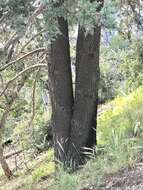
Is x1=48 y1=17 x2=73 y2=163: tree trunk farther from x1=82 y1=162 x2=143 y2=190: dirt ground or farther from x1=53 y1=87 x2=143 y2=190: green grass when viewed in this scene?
x1=82 y1=162 x2=143 y2=190: dirt ground

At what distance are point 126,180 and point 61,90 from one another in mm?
2157

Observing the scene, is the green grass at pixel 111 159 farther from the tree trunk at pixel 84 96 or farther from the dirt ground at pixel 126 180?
the tree trunk at pixel 84 96

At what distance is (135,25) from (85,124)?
540cm

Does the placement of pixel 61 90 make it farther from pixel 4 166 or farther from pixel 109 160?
pixel 4 166

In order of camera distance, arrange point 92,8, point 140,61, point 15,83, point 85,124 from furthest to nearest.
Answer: point 140,61
point 15,83
point 85,124
point 92,8

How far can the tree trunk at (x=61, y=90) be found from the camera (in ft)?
24.0

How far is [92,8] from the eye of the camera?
13.5 ft

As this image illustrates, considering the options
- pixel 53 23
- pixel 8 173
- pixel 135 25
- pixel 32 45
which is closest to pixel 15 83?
pixel 32 45

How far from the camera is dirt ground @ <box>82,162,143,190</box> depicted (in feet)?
18.0

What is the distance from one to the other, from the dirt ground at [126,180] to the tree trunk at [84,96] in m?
1.43

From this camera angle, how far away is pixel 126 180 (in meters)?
5.68

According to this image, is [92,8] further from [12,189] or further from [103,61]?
[103,61]

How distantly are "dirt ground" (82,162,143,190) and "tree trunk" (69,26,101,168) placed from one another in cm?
143

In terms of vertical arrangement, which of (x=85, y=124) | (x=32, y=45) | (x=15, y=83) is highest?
(x=32, y=45)
